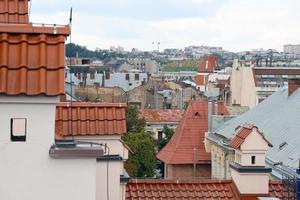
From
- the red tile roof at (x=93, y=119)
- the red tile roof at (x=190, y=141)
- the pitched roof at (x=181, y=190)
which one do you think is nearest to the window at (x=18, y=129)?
the red tile roof at (x=93, y=119)

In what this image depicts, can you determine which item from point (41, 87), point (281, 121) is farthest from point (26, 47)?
point (281, 121)

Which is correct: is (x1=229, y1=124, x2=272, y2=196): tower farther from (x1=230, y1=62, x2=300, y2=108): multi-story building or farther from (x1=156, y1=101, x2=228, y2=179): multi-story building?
(x1=230, y1=62, x2=300, y2=108): multi-story building

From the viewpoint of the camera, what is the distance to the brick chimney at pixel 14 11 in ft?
23.2

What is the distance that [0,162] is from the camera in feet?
19.7

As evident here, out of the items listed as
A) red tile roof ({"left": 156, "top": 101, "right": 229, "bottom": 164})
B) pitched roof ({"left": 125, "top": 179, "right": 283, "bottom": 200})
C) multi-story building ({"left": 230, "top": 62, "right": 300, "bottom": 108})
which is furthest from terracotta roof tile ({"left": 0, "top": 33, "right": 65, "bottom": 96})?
multi-story building ({"left": 230, "top": 62, "right": 300, "bottom": 108})

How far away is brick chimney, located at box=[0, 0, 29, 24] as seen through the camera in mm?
7070

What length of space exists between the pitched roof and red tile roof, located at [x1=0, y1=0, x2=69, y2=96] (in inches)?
178

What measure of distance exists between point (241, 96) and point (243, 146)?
68.4 meters

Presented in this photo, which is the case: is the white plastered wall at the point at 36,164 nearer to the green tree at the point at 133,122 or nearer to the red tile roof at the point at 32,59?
the red tile roof at the point at 32,59

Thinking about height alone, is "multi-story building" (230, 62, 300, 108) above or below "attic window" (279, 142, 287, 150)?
above

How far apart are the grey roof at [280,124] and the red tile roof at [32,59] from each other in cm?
2017

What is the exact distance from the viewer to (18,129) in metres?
6.00

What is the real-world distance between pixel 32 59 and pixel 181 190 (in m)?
4.95

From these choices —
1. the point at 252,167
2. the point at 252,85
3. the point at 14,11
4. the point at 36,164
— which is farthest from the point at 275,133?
the point at 252,85
